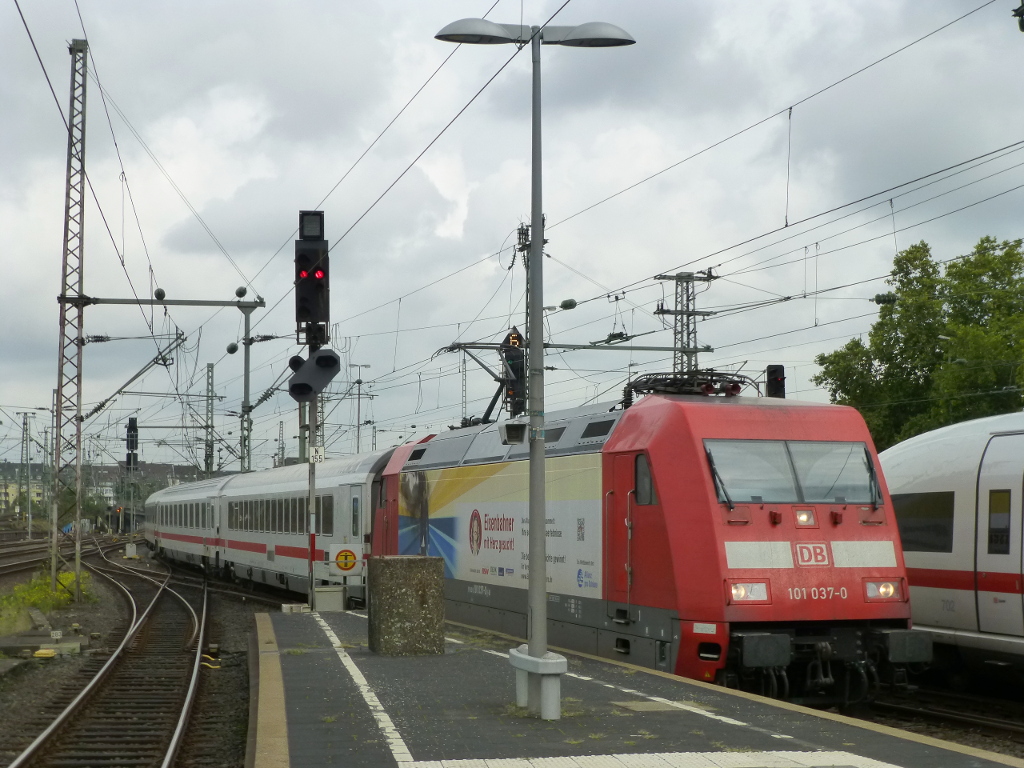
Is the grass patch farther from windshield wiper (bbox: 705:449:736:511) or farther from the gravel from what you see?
windshield wiper (bbox: 705:449:736:511)

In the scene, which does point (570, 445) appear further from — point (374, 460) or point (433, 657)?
point (374, 460)

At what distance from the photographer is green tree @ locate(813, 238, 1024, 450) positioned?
39.2 metres

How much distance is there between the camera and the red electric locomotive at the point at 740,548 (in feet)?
38.6

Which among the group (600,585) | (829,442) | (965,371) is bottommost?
(600,585)

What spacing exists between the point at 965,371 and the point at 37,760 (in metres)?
32.2

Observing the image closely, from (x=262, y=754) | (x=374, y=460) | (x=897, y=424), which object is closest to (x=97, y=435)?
(x=897, y=424)

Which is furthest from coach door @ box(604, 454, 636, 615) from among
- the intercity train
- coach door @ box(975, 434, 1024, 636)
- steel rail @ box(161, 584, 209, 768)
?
steel rail @ box(161, 584, 209, 768)

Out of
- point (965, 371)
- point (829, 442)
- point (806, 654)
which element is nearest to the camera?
point (806, 654)

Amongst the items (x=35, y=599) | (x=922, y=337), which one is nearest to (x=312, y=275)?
(x=35, y=599)

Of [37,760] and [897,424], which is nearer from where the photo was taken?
[37,760]

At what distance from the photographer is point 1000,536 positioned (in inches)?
504

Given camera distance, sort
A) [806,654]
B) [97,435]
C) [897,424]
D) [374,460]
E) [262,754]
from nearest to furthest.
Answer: [262,754] < [806,654] < [374,460] < [897,424] < [97,435]

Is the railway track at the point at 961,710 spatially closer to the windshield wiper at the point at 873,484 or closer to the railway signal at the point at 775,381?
the windshield wiper at the point at 873,484

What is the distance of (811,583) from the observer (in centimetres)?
1195
